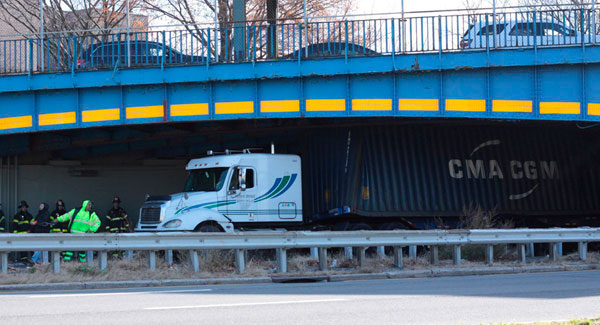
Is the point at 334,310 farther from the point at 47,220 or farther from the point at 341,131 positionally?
the point at 47,220

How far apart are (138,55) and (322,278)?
9158 millimetres

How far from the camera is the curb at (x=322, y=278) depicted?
11.1 metres

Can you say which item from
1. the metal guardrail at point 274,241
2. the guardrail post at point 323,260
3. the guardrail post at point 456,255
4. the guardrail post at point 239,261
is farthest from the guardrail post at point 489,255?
the guardrail post at point 239,261

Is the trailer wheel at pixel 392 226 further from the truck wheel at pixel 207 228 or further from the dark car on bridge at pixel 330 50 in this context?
the truck wheel at pixel 207 228

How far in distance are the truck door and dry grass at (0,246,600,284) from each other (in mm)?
3027

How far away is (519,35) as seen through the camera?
1759 centimetres

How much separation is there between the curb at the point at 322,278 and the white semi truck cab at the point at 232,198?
445 centimetres

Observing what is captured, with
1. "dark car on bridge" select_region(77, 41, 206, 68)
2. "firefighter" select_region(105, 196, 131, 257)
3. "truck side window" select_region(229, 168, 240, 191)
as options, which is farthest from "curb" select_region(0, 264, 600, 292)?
"firefighter" select_region(105, 196, 131, 257)

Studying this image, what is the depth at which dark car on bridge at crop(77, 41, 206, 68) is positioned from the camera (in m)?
18.0

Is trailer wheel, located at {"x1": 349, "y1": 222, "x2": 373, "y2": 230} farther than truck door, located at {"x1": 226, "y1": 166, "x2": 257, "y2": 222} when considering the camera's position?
Yes

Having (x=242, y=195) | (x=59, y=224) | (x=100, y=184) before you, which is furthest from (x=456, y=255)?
(x=100, y=184)

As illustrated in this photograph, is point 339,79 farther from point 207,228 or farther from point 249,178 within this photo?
→ point 207,228

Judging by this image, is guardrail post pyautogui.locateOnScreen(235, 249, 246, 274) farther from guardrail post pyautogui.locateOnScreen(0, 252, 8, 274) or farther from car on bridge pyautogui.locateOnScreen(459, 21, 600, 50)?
car on bridge pyautogui.locateOnScreen(459, 21, 600, 50)

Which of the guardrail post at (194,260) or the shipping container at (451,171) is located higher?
the shipping container at (451,171)
